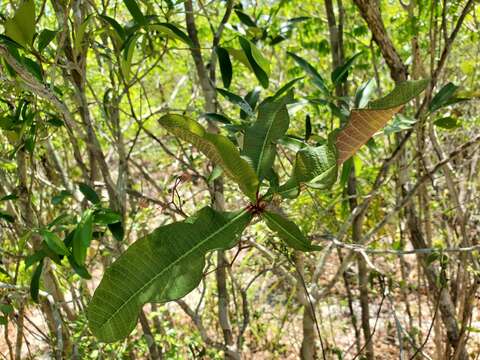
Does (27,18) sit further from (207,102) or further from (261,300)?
(261,300)

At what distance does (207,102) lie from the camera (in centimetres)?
147

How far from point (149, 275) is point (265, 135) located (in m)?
0.28

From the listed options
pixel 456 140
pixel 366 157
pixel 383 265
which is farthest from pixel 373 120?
pixel 383 265

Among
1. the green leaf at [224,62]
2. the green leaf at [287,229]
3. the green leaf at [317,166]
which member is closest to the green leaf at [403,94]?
the green leaf at [317,166]

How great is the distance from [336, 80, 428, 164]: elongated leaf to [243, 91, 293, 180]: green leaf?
0.11 metres

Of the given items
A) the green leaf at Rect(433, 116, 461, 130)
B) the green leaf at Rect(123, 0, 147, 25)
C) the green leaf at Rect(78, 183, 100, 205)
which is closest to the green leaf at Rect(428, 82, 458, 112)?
the green leaf at Rect(433, 116, 461, 130)

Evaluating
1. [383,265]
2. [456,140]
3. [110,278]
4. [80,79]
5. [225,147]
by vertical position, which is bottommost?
[110,278]

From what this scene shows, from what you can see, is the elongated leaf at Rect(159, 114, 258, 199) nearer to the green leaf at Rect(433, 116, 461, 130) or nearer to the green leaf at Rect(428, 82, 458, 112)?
the green leaf at Rect(428, 82, 458, 112)

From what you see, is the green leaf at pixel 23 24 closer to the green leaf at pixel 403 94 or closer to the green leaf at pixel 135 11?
the green leaf at pixel 135 11

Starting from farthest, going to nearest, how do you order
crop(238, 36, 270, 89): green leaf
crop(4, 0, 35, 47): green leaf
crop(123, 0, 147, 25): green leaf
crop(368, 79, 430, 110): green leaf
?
crop(238, 36, 270, 89): green leaf
crop(123, 0, 147, 25): green leaf
crop(4, 0, 35, 47): green leaf
crop(368, 79, 430, 110): green leaf

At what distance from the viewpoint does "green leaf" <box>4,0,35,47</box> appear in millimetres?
882

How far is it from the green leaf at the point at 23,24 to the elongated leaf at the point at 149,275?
0.46m

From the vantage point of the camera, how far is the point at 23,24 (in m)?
0.89

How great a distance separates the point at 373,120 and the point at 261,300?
263 cm
